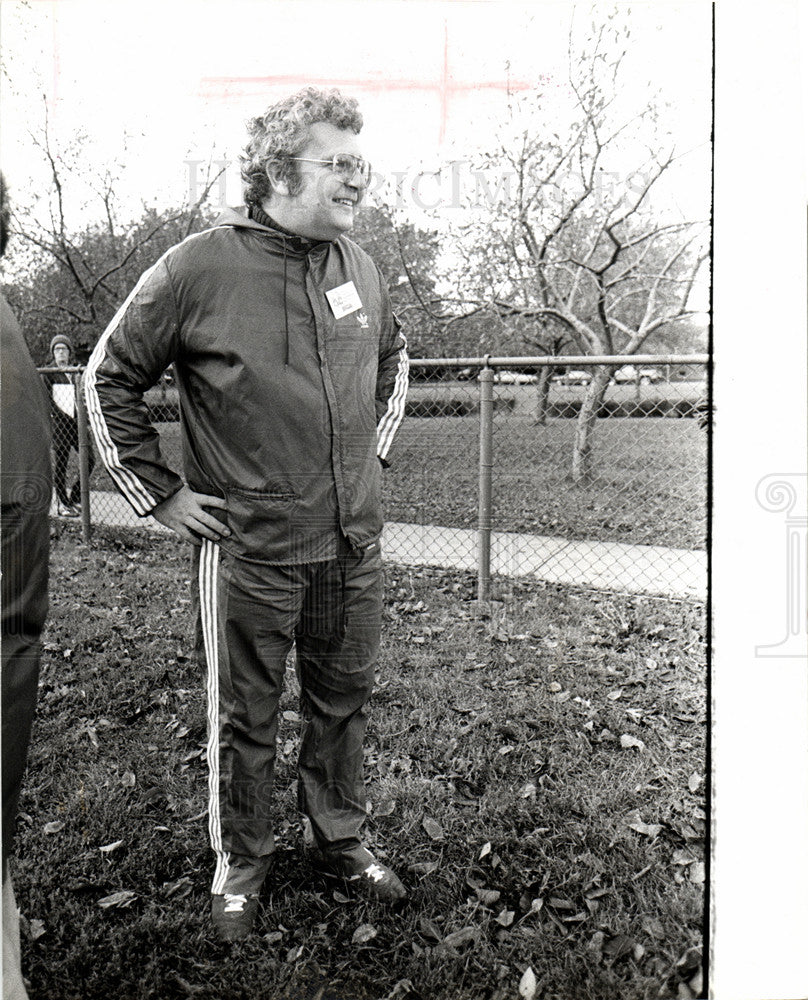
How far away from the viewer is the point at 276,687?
2090mm

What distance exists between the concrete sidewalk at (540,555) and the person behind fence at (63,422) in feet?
0.34

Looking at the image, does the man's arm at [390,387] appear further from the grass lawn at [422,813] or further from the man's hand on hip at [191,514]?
the grass lawn at [422,813]

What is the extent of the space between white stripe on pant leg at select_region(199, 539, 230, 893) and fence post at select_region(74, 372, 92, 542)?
0.57 m

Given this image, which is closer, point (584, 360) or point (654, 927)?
point (654, 927)

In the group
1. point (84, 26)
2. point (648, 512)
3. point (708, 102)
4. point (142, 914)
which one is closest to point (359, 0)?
point (84, 26)

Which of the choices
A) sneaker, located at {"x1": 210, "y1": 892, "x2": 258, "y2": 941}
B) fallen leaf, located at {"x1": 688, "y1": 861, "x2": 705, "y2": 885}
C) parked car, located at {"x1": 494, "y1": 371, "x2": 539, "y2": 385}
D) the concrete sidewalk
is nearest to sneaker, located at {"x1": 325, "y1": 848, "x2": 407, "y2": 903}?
sneaker, located at {"x1": 210, "y1": 892, "x2": 258, "y2": 941}

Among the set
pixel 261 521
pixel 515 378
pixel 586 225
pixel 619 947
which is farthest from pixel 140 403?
pixel 515 378

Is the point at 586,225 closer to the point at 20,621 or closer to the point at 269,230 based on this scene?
the point at 269,230

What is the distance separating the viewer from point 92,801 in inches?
95.4

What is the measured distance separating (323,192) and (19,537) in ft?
3.22

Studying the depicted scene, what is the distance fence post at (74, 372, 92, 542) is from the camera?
239 centimetres

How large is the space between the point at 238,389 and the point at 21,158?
0.69m

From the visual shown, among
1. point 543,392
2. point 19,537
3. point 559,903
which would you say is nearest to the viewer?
point 19,537

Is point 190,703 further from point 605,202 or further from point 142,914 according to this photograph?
point 605,202
